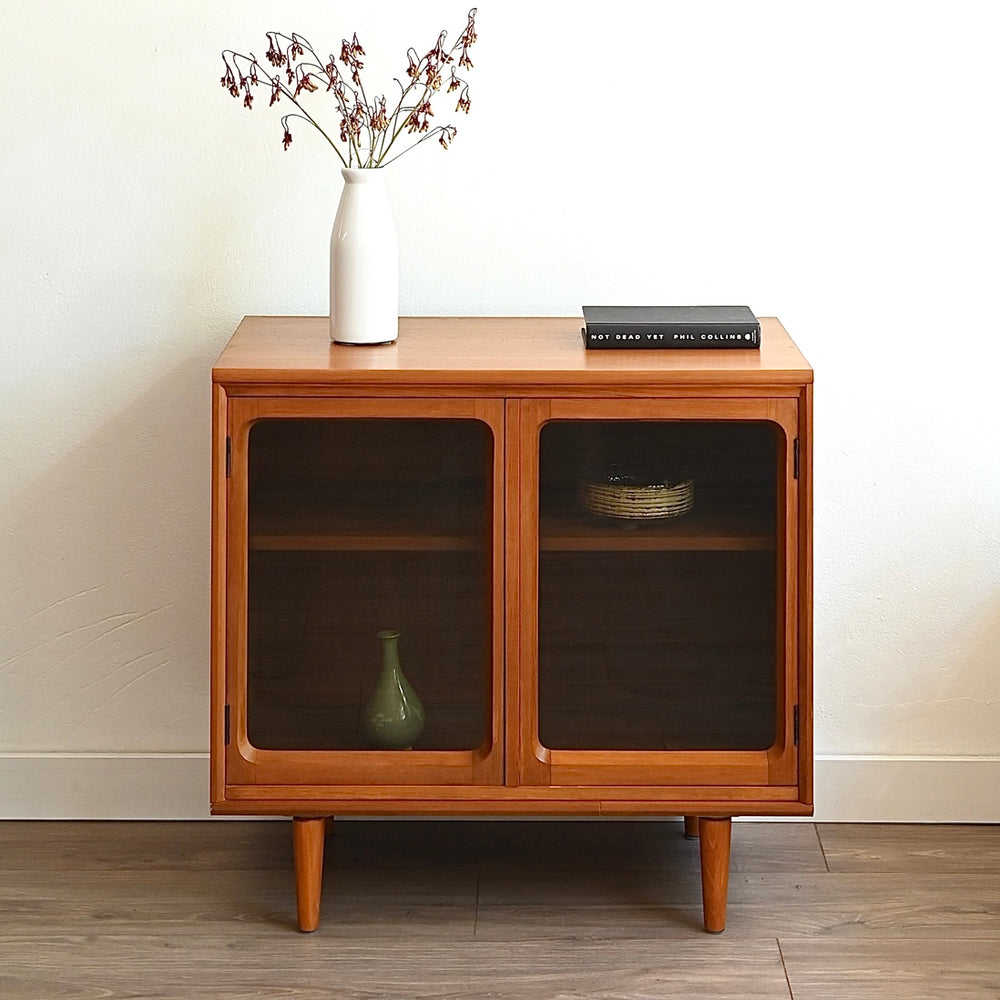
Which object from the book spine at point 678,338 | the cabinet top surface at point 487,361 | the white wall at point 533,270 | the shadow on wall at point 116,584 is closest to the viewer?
the cabinet top surface at point 487,361

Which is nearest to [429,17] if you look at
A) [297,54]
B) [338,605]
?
[297,54]

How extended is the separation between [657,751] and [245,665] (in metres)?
0.56

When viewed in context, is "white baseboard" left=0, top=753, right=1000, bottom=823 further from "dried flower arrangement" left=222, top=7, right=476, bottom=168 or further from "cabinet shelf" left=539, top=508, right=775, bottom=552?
"dried flower arrangement" left=222, top=7, right=476, bottom=168

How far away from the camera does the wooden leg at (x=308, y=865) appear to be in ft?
6.37

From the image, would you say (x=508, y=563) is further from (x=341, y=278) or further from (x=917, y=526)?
(x=917, y=526)

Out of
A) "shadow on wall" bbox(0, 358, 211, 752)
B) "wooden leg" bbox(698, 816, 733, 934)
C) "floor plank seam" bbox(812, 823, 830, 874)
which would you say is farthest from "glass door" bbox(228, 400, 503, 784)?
"floor plank seam" bbox(812, 823, 830, 874)

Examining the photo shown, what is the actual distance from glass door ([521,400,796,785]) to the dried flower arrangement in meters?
0.49

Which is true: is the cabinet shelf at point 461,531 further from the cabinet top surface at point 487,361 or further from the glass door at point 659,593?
the cabinet top surface at point 487,361

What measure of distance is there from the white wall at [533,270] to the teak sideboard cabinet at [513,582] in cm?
32

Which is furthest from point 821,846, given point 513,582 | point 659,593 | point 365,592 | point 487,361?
point 487,361

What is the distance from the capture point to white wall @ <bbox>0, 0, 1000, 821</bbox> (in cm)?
211

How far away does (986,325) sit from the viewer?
218 cm

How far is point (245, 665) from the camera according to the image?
1.88 meters

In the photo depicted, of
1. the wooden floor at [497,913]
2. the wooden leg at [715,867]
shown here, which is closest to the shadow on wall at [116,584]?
the wooden floor at [497,913]
